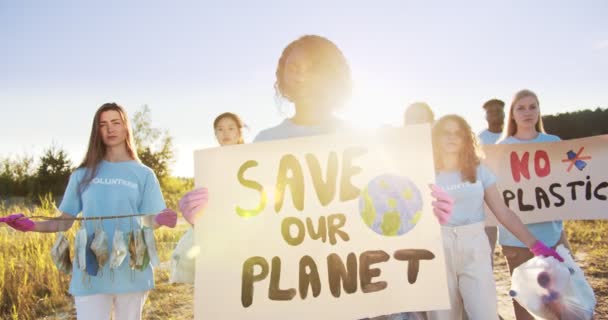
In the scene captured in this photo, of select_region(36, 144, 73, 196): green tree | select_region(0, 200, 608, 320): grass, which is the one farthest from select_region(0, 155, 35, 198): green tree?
select_region(0, 200, 608, 320): grass

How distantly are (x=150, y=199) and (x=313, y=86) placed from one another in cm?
167

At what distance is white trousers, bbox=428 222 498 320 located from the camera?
278 cm

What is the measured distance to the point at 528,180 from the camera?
394 cm

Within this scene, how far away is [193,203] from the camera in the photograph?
1804mm

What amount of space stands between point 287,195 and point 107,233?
157cm

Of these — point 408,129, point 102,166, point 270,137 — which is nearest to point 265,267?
point 270,137

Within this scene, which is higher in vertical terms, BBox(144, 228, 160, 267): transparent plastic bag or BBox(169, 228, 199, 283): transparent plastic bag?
BBox(144, 228, 160, 267): transparent plastic bag

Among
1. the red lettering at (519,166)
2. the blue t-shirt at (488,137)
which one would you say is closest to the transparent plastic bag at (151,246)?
the red lettering at (519,166)

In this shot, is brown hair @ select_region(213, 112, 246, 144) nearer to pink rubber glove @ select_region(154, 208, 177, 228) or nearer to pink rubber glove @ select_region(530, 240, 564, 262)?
pink rubber glove @ select_region(154, 208, 177, 228)

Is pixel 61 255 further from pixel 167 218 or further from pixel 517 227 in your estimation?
pixel 517 227

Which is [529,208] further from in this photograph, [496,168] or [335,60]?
[335,60]

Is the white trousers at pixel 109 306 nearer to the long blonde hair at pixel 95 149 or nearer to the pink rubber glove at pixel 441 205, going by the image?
the long blonde hair at pixel 95 149

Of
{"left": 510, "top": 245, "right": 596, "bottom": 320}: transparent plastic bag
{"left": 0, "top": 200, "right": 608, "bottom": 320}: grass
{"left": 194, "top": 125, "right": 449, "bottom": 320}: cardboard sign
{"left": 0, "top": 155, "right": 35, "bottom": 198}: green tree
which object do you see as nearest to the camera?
{"left": 194, "top": 125, "right": 449, "bottom": 320}: cardboard sign

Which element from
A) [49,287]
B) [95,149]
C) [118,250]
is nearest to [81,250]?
[118,250]
